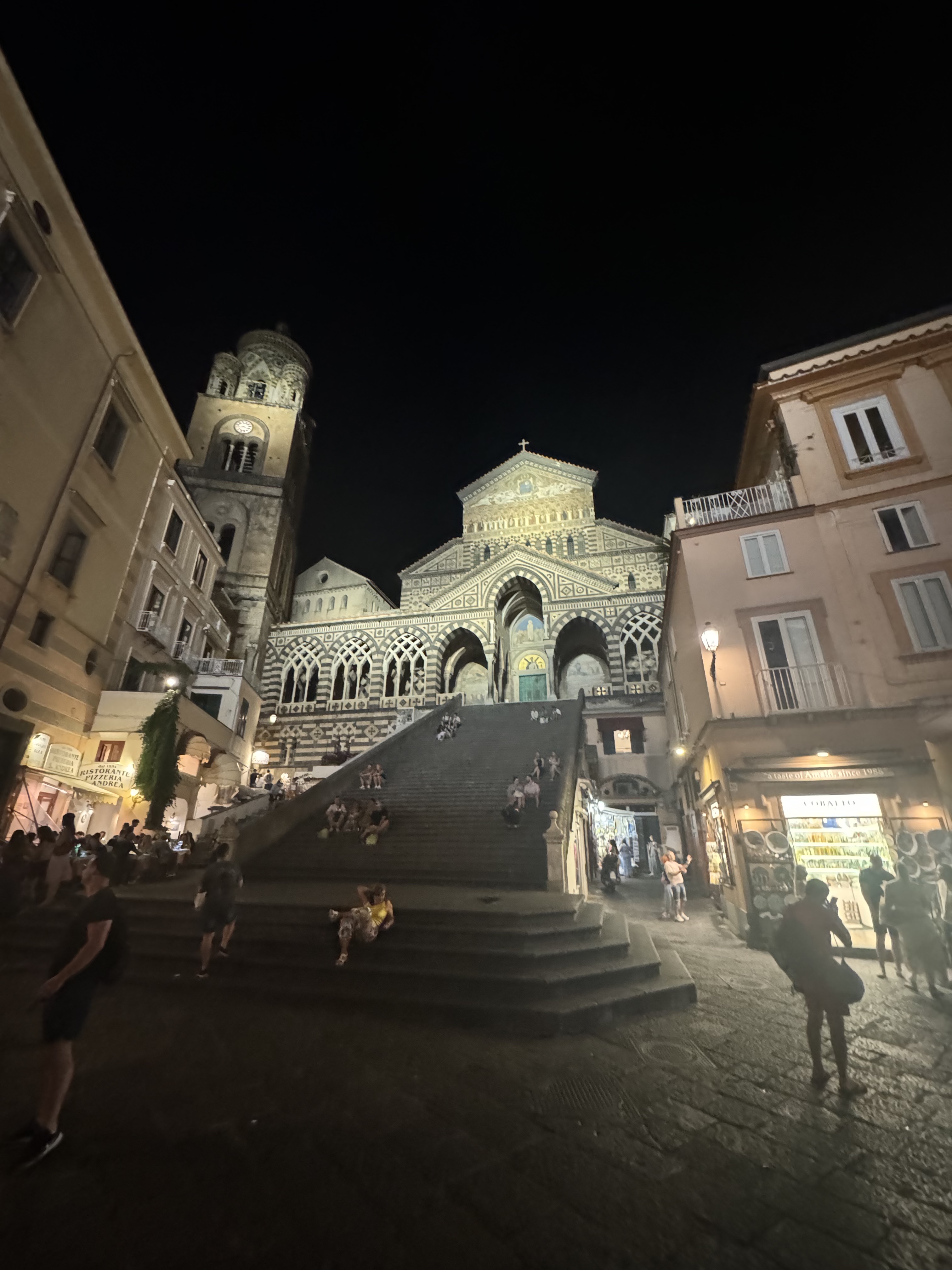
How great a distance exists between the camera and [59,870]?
8.73 meters

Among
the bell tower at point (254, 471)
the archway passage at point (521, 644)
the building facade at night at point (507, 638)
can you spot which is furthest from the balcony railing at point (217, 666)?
the archway passage at point (521, 644)

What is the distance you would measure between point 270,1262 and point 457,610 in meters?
27.1

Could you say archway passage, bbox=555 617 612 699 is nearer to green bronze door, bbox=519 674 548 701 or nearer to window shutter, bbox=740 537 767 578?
green bronze door, bbox=519 674 548 701

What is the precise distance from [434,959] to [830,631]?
412 inches

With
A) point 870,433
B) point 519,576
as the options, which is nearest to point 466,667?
point 519,576

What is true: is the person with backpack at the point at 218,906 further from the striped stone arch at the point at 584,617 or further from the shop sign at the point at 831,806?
the striped stone arch at the point at 584,617

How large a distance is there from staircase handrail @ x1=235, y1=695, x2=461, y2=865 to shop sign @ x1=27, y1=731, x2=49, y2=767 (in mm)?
5858

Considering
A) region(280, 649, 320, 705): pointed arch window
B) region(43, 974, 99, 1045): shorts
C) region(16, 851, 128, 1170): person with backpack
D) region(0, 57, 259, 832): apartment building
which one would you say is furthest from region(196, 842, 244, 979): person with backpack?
region(280, 649, 320, 705): pointed arch window

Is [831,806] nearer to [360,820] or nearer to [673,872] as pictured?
[673,872]

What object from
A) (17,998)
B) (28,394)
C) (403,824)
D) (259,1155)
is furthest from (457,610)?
(259,1155)

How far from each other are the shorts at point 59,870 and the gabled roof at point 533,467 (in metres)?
30.5

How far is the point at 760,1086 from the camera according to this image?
4266 millimetres

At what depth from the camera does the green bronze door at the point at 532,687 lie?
96.5 ft

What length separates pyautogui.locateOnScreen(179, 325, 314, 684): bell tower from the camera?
1201 inches
